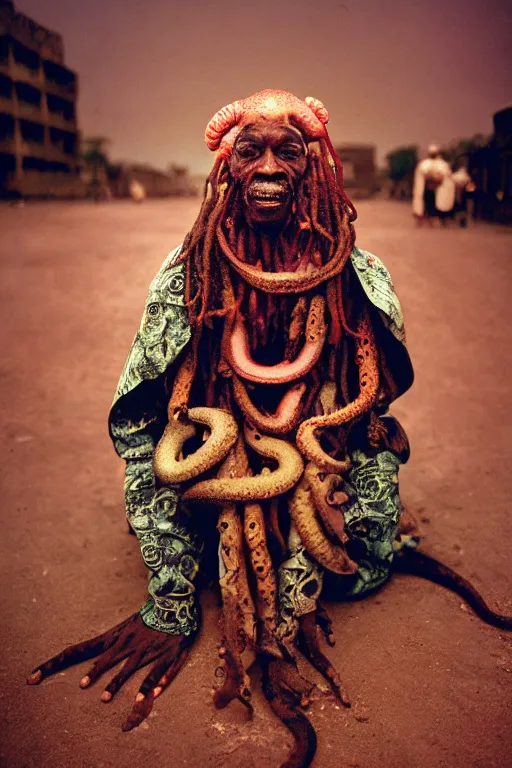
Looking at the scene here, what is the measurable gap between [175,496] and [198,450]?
0.27m

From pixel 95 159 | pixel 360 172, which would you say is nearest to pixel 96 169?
pixel 95 159

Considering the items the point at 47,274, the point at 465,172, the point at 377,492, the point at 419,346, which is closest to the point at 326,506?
the point at 377,492

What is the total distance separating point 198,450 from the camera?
2.23 metres

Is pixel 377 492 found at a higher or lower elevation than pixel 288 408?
lower

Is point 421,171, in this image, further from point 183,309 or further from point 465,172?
point 183,309

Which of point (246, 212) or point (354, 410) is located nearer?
point (246, 212)

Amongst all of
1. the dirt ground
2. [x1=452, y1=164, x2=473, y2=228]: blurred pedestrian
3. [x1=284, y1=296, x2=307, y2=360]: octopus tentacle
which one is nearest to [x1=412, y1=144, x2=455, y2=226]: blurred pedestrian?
[x1=452, y1=164, x2=473, y2=228]: blurred pedestrian

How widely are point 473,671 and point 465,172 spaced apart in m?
9.29

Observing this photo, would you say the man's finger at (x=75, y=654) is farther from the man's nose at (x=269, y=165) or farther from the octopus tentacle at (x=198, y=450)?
the man's nose at (x=269, y=165)

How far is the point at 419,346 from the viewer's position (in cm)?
508

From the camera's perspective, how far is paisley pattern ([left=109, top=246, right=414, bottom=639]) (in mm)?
2274

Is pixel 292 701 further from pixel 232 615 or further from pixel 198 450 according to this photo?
pixel 198 450

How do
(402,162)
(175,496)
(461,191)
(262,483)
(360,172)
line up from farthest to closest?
(360,172), (402,162), (461,191), (175,496), (262,483)

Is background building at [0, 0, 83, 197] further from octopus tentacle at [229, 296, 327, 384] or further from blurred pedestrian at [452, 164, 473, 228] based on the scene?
octopus tentacle at [229, 296, 327, 384]
